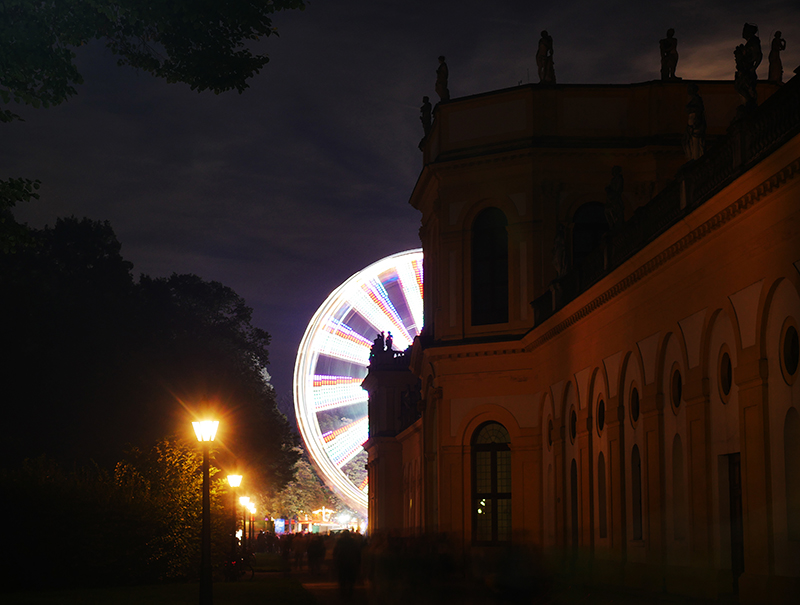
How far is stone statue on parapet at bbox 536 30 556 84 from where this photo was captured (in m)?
36.4

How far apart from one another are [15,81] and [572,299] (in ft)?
49.6

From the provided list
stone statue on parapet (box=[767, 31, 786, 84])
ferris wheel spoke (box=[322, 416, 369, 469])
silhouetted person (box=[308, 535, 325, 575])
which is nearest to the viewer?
stone statue on parapet (box=[767, 31, 786, 84])

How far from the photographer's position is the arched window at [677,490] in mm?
21672

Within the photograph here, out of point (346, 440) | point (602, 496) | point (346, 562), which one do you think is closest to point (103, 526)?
point (346, 562)

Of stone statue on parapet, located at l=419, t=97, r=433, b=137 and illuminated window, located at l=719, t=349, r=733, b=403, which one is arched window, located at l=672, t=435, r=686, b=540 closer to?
illuminated window, located at l=719, t=349, r=733, b=403

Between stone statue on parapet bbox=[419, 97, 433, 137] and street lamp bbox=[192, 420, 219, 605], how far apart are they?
70.5 ft

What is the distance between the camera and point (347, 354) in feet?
219

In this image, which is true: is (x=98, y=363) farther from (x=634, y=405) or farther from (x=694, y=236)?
(x=694, y=236)

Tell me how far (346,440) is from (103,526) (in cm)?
3719

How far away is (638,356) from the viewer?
23.8m

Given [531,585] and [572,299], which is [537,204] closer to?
[572,299]

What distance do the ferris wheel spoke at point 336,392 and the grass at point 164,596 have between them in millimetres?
34053

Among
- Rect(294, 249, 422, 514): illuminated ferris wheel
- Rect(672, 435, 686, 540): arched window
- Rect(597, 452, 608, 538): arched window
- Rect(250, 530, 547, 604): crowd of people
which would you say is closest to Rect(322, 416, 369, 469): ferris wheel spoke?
Rect(294, 249, 422, 514): illuminated ferris wheel

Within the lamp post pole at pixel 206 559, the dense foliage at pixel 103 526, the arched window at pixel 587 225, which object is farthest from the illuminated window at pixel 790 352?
the dense foliage at pixel 103 526
